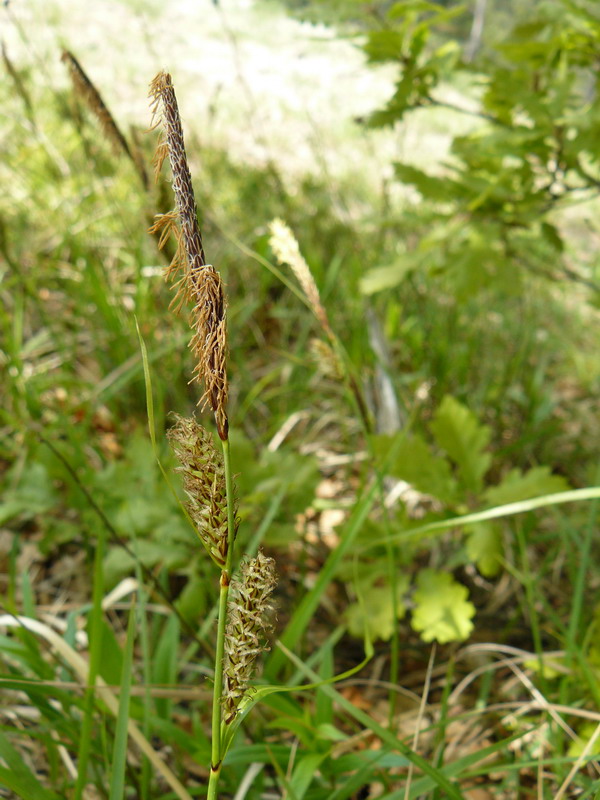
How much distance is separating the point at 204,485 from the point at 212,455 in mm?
25

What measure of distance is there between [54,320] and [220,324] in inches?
88.7

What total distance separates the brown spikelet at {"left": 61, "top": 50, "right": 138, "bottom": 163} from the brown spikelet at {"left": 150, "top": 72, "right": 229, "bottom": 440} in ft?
2.27

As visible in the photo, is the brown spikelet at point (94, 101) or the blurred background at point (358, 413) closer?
the brown spikelet at point (94, 101)

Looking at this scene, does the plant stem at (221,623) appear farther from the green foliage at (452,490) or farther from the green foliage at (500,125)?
the green foliage at (500,125)

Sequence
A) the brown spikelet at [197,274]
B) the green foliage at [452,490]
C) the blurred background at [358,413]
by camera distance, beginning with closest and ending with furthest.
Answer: the brown spikelet at [197,274], the blurred background at [358,413], the green foliage at [452,490]

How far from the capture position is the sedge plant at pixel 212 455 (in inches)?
17.3

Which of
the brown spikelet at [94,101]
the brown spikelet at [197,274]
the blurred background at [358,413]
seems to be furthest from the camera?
the blurred background at [358,413]

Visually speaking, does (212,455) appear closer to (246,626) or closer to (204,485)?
(204,485)

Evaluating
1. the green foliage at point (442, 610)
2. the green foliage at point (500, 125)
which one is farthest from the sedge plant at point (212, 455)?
the green foliage at point (500, 125)

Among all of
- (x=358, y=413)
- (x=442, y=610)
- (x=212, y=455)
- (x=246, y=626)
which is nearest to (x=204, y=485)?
(x=212, y=455)

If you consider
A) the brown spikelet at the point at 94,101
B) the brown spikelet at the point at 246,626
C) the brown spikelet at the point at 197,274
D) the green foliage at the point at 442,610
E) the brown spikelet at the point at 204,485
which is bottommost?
the green foliage at the point at 442,610

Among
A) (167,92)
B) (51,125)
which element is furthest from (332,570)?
(51,125)

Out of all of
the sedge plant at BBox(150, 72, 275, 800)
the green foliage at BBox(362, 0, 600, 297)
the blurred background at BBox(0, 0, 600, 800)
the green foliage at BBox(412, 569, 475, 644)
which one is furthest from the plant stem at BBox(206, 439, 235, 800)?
the green foliage at BBox(362, 0, 600, 297)

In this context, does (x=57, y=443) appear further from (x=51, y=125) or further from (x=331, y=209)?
(x=51, y=125)
